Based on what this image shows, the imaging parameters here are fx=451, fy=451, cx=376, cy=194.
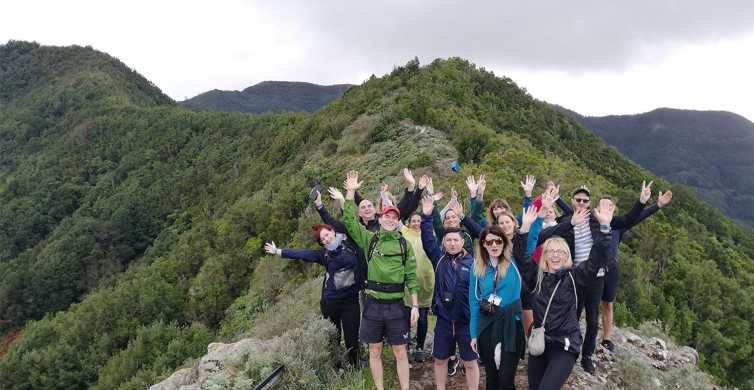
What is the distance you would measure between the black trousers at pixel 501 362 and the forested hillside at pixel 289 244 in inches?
66.6

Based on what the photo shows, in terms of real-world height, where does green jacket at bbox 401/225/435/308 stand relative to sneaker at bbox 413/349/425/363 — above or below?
above

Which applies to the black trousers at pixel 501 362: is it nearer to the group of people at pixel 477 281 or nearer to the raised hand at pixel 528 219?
the group of people at pixel 477 281

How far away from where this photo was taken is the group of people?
13.3 feet

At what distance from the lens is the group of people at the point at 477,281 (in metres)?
4.04

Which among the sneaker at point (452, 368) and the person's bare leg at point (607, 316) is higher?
the person's bare leg at point (607, 316)

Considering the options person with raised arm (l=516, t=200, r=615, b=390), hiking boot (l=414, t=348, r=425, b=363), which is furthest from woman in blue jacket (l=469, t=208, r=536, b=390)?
hiking boot (l=414, t=348, r=425, b=363)

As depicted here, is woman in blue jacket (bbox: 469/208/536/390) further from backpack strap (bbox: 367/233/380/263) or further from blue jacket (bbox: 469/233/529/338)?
backpack strap (bbox: 367/233/380/263)

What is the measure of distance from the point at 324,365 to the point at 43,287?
173 ft

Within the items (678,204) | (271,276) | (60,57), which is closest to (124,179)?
(271,276)

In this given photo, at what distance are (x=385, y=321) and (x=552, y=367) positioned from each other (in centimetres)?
163

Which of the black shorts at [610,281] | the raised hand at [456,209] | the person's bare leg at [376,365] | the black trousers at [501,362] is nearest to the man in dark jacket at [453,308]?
the black trousers at [501,362]

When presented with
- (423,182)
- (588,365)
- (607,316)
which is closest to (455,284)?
→ (423,182)

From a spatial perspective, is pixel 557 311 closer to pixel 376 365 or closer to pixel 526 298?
pixel 526 298

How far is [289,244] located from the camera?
15125mm
